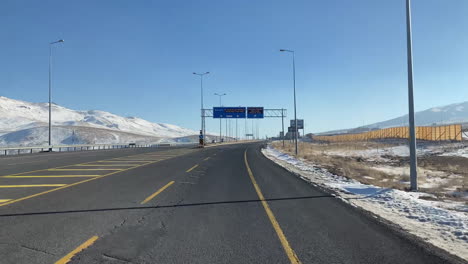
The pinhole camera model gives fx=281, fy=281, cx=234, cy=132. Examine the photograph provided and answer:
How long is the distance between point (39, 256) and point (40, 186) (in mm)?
6993

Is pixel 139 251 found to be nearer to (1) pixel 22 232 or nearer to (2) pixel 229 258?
(2) pixel 229 258

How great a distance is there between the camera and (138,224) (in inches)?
227

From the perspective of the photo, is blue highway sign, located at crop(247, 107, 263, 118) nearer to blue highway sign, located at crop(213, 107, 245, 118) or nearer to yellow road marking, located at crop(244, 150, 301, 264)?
blue highway sign, located at crop(213, 107, 245, 118)

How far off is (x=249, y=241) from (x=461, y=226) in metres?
4.42

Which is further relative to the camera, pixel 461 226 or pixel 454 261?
pixel 461 226

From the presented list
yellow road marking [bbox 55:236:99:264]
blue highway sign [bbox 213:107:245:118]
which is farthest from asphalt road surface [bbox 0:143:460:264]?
blue highway sign [bbox 213:107:245:118]

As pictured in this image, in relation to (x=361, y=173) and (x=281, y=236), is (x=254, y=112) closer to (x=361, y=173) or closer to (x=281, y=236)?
(x=361, y=173)

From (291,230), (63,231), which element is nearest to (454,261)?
(291,230)

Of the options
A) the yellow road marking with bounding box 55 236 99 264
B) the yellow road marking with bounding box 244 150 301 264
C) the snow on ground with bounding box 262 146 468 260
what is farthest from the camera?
the snow on ground with bounding box 262 146 468 260

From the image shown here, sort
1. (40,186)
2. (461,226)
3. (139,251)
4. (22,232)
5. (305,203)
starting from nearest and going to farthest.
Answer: (139,251), (22,232), (461,226), (305,203), (40,186)

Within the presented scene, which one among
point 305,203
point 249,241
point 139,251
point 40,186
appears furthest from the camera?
point 40,186

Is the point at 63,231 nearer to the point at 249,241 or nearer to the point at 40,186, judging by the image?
the point at 249,241

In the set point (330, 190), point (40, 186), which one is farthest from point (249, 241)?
point (40, 186)

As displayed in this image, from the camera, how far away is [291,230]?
5.45m
